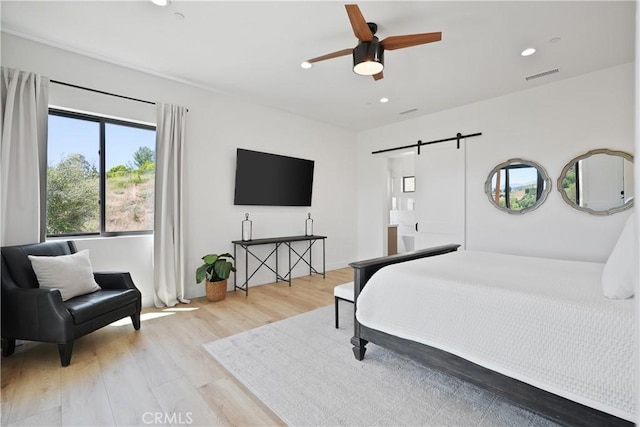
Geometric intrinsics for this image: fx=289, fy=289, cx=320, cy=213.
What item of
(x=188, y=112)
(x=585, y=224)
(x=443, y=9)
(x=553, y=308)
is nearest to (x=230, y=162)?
(x=188, y=112)

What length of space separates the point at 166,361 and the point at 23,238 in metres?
1.82

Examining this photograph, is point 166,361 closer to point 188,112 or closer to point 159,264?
point 159,264

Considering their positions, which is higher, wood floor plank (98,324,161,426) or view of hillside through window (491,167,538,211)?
view of hillside through window (491,167,538,211)

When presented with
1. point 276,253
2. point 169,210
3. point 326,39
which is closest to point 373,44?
point 326,39

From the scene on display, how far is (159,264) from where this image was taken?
346 cm

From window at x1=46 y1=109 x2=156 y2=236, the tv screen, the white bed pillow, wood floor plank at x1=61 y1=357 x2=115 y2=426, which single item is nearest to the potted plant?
window at x1=46 y1=109 x2=156 y2=236

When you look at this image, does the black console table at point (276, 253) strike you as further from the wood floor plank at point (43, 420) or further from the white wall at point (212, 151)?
the wood floor plank at point (43, 420)

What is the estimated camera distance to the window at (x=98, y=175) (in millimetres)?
3021

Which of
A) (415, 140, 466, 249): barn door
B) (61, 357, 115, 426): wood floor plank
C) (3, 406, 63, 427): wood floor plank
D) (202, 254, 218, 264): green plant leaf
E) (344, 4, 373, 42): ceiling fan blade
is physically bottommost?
(61, 357, 115, 426): wood floor plank

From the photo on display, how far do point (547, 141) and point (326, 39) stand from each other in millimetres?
3167

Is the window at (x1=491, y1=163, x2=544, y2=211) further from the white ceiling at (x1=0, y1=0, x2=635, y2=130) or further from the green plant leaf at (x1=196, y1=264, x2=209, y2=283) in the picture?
the green plant leaf at (x1=196, y1=264, x2=209, y2=283)

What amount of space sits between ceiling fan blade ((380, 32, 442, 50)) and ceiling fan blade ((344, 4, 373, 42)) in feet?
0.51

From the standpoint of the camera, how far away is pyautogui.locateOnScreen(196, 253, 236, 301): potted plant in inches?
144

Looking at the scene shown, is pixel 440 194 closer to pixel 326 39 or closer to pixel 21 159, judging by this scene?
pixel 326 39
